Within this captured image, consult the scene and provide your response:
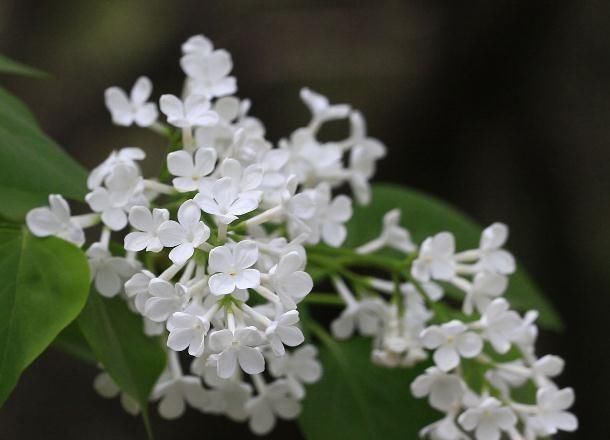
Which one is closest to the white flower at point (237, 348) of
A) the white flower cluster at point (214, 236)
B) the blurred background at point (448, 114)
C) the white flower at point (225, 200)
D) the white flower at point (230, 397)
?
the white flower cluster at point (214, 236)

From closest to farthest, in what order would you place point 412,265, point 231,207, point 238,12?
point 231,207, point 412,265, point 238,12

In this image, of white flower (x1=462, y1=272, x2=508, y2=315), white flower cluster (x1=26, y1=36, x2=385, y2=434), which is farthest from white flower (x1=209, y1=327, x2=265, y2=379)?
white flower (x1=462, y1=272, x2=508, y2=315)

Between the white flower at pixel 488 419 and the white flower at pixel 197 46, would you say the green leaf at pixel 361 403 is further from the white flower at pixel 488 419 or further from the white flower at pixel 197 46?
the white flower at pixel 197 46

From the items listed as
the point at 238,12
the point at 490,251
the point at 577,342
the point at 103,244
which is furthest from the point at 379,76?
the point at 103,244

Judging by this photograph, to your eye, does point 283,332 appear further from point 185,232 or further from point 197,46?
point 197,46

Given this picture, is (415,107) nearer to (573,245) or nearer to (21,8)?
(573,245)

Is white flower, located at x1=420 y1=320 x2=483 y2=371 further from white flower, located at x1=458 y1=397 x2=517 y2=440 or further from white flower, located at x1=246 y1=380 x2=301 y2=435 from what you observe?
white flower, located at x1=246 y1=380 x2=301 y2=435
